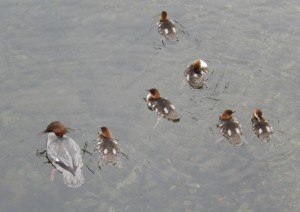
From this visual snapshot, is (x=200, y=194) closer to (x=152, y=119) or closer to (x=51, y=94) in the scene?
(x=152, y=119)

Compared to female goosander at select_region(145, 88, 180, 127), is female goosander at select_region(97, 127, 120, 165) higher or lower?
lower

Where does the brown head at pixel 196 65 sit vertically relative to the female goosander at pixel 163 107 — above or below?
above

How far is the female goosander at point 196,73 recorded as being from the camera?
7.91m

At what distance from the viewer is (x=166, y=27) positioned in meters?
8.83

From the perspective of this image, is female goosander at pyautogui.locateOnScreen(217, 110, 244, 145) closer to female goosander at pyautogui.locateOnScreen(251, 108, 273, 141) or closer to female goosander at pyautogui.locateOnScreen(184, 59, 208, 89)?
female goosander at pyautogui.locateOnScreen(251, 108, 273, 141)

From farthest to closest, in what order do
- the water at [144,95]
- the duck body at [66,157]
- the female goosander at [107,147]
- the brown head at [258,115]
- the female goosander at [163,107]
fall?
the female goosander at [163,107] → the brown head at [258,115] → the female goosander at [107,147] → the duck body at [66,157] → the water at [144,95]

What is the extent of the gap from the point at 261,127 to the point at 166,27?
2.68m

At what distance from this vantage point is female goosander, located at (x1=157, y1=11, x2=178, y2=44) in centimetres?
884

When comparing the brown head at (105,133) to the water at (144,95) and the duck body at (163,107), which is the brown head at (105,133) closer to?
the water at (144,95)

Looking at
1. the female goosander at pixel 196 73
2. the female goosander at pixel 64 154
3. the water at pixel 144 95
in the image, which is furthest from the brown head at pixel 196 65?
the female goosander at pixel 64 154

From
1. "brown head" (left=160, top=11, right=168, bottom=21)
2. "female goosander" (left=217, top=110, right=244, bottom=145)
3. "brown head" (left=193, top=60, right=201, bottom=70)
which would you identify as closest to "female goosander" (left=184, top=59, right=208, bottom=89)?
"brown head" (left=193, top=60, right=201, bottom=70)

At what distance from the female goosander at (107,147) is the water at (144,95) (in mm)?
155

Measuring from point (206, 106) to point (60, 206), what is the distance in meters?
2.54

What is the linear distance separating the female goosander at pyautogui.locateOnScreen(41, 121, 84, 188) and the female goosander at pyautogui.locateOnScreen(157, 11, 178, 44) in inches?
104
